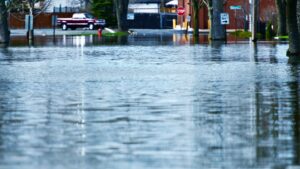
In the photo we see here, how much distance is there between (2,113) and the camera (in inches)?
761

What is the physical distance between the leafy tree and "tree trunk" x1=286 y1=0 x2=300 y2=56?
81479 mm

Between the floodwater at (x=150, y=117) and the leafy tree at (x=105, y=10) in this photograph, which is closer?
the floodwater at (x=150, y=117)

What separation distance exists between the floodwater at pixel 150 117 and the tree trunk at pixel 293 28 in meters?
7.03

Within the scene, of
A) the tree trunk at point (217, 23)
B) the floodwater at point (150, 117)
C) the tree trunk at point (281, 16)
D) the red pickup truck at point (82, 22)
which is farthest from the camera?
the red pickup truck at point (82, 22)

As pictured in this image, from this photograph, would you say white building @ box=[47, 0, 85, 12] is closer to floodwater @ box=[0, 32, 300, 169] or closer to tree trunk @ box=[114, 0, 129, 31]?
tree trunk @ box=[114, 0, 129, 31]

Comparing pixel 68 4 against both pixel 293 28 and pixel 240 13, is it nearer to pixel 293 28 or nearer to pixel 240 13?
pixel 240 13

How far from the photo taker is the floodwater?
1297cm

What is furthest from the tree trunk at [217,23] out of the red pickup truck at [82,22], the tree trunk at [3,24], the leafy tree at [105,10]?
the leafy tree at [105,10]

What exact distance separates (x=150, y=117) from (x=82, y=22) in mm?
104191

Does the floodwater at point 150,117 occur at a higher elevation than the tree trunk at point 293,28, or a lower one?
lower

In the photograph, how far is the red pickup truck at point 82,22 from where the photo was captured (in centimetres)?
12038

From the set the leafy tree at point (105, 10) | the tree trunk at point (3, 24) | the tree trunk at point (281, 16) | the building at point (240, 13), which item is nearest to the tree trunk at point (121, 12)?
the building at point (240, 13)

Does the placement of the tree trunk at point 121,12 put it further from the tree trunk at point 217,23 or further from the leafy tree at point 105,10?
the tree trunk at point 217,23

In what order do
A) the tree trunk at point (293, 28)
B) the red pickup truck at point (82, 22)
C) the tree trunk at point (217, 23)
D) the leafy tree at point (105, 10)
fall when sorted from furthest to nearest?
1. the leafy tree at point (105, 10)
2. the red pickup truck at point (82, 22)
3. the tree trunk at point (217, 23)
4. the tree trunk at point (293, 28)
